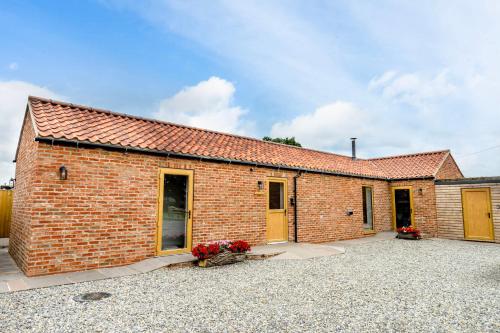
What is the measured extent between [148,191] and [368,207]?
37.7ft

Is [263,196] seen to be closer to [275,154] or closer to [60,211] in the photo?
[275,154]

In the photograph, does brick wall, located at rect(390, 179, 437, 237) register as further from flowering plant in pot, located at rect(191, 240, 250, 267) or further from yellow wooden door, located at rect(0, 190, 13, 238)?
yellow wooden door, located at rect(0, 190, 13, 238)

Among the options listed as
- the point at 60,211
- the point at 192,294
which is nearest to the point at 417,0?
the point at 192,294

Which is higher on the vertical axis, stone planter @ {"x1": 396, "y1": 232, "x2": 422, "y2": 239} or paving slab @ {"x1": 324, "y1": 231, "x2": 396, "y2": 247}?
stone planter @ {"x1": 396, "y1": 232, "x2": 422, "y2": 239}

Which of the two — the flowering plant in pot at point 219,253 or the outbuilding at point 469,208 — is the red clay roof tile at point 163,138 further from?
the flowering plant in pot at point 219,253

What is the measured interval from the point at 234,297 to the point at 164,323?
1.43 metres

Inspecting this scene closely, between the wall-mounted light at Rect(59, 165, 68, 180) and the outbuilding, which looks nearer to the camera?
the wall-mounted light at Rect(59, 165, 68, 180)

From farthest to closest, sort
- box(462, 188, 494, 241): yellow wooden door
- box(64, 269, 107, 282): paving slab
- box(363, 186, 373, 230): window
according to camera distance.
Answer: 1. box(363, 186, 373, 230): window
2. box(462, 188, 494, 241): yellow wooden door
3. box(64, 269, 107, 282): paving slab

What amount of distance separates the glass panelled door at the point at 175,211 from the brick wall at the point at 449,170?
13049mm

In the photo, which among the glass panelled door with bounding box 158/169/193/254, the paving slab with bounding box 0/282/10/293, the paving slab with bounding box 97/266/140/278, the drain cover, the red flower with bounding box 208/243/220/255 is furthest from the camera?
the glass panelled door with bounding box 158/169/193/254

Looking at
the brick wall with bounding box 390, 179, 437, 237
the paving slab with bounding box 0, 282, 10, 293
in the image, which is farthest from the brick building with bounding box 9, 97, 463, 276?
the brick wall with bounding box 390, 179, 437, 237

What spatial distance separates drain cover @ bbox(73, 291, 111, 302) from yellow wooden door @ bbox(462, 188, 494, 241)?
1467cm

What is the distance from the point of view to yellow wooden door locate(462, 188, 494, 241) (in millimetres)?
12484

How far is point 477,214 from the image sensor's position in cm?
1278
